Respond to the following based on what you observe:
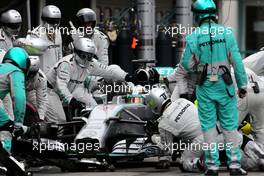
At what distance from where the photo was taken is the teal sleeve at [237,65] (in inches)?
466

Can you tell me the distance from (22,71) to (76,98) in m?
2.80

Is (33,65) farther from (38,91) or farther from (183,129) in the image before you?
(183,129)

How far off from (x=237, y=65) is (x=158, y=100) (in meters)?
1.63

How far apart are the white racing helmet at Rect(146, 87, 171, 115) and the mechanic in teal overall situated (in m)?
1.24

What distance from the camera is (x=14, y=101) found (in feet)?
38.3

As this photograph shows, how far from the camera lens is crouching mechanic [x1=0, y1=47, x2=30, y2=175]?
11641mm

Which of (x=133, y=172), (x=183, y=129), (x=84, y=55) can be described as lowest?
(x=133, y=172)

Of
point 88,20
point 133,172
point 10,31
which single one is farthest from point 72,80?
point 133,172

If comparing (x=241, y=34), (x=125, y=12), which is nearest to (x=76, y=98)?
(x=125, y=12)

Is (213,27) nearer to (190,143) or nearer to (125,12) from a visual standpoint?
(190,143)

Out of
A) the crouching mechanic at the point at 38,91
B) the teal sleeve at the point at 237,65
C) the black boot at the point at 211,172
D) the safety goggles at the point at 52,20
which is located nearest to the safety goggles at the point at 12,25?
A: the safety goggles at the point at 52,20

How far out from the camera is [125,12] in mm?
21922

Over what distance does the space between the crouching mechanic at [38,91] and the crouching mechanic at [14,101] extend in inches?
60.5

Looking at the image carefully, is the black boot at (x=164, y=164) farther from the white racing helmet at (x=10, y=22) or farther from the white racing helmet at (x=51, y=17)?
the white racing helmet at (x=51, y=17)
